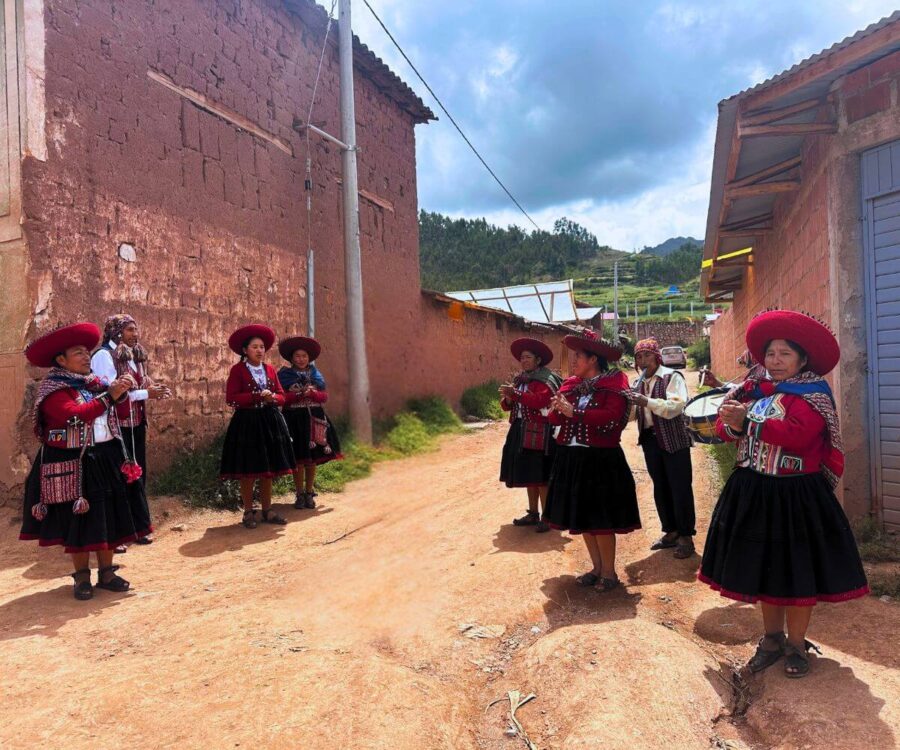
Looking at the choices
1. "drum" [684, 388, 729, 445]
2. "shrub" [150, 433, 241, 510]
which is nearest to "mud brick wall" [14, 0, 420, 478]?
"shrub" [150, 433, 241, 510]

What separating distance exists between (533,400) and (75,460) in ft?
11.1

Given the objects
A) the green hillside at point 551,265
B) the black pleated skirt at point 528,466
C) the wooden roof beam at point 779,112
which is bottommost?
the black pleated skirt at point 528,466

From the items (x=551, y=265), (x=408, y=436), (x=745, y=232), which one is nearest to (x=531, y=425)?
(x=745, y=232)

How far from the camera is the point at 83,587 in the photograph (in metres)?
3.94

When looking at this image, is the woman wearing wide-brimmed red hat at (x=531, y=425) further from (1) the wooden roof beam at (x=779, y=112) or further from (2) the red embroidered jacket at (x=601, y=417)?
(1) the wooden roof beam at (x=779, y=112)

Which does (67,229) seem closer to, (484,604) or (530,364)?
(530,364)

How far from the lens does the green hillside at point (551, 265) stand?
2408 inches

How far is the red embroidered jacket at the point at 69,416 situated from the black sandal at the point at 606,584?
3.41 m

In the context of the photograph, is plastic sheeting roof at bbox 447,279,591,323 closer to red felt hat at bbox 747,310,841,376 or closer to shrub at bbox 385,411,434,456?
shrub at bbox 385,411,434,456

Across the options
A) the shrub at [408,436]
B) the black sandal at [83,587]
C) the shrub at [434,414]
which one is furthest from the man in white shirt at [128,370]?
the shrub at [434,414]

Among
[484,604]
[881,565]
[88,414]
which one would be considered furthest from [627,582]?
[88,414]

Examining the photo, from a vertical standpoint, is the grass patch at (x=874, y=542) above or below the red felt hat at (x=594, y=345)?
below

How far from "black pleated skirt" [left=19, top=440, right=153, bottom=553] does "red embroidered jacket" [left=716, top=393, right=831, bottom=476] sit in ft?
12.5

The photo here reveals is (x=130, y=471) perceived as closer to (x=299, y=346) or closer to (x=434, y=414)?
(x=299, y=346)
